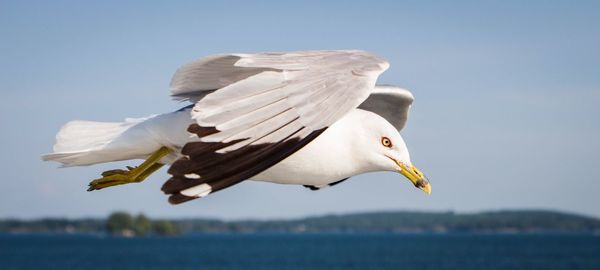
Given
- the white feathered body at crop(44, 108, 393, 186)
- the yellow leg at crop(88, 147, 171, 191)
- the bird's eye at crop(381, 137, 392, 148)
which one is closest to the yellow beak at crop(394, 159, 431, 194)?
the bird's eye at crop(381, 137, 392, 148)

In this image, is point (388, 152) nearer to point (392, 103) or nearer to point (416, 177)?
point (416, 177)

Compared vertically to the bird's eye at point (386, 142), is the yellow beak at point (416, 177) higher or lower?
lower

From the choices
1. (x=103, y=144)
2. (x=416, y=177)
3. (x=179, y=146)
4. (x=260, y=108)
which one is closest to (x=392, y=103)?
(x=416, y=177)

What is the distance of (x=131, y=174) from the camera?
4.65 metres

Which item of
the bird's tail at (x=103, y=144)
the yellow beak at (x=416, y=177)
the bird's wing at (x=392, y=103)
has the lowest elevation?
the yellow beak at (x=416, y=177)

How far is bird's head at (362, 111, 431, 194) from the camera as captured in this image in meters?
4.39

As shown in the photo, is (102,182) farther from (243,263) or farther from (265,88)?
(243,263)

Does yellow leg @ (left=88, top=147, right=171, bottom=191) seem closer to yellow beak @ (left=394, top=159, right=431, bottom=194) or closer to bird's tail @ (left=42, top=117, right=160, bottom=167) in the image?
bird's tail @ (left=42, top=117, right=160, bottom=167)

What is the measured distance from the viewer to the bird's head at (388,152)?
439 cm

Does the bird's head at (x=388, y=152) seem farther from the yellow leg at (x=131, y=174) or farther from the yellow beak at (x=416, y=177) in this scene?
the yellow leg at (x=131, y=174)

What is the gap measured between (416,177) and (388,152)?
0.75 feet

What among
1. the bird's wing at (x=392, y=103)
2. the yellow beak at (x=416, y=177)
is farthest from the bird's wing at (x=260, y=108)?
the bird's wing at (x=392, y=103)

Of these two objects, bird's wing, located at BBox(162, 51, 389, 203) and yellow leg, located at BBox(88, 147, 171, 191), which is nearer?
bird's wing, located at BBox(162, 51, 389, 203)

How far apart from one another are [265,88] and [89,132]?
1552mm
